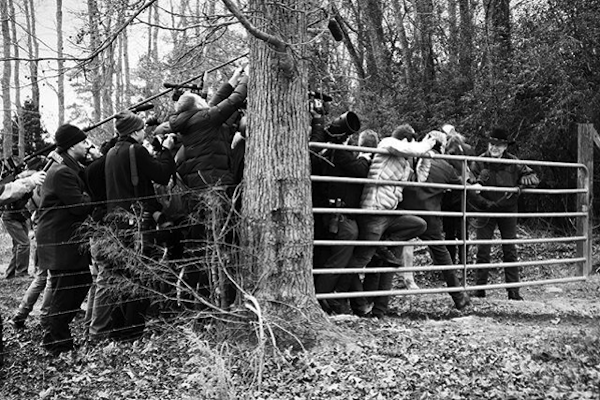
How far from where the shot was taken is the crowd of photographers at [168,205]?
668 centimetres

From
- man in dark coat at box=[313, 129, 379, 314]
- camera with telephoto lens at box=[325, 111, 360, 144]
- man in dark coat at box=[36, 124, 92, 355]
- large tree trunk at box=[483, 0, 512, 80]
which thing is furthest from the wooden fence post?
man in dark coat at box=[36, 124, 92, 355]

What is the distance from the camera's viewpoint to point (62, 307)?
6.76m

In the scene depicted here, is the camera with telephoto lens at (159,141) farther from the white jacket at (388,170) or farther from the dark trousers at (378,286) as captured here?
the dark trousers at (378,286)

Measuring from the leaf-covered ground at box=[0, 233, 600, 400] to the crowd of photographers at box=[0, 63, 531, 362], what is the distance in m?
0.50

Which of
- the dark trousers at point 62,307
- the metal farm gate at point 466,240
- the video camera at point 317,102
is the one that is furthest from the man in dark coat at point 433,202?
the dark trousers at point 62,307

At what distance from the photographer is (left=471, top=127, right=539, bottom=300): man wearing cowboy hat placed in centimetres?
880

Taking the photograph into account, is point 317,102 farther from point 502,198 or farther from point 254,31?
point 502,198

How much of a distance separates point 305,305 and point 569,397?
2.37 meters

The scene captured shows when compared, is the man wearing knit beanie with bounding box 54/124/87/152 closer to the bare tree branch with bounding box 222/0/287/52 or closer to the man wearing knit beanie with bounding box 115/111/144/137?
the man wearing knit beanie with bounding box 115/111/144/137

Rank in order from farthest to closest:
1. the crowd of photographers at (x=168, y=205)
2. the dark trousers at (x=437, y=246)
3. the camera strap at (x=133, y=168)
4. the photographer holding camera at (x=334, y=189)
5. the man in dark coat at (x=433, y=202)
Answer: the dark trousers at (x=437, y=246)
the man in dark coat at (x=433, y=202)
the photographer holding camera at (x=334, y=189)
the camera strap at (x=133, y=168)
the crowd of photographers at (x=168, y=205)

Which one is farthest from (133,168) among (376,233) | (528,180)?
(528,180)

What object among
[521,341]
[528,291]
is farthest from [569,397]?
[528,291]

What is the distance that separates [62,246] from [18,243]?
5924 millimetres

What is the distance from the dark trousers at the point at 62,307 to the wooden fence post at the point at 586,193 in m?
6.99
